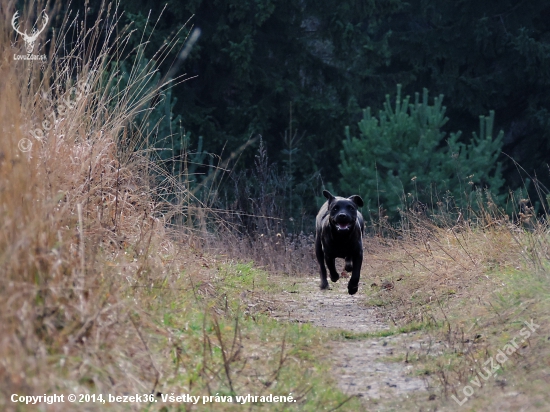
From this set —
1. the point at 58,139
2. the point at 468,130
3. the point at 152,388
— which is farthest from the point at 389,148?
the point at 152,388

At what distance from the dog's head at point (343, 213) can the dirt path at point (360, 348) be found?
833 millimetres

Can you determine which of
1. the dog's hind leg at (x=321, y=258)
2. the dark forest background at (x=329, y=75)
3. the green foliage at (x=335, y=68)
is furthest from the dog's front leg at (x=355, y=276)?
the green foliage at (x=335, y=68)

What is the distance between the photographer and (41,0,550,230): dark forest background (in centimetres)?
1984

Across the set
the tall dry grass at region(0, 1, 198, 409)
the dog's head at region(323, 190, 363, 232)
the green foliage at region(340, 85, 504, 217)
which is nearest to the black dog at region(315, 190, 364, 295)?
the dog's head at region(323, 190, 363, 232)

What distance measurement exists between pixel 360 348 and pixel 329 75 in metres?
16.9

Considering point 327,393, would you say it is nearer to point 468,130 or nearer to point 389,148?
point 389,148

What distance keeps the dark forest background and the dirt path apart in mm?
9146

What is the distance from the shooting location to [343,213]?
28.8 feet

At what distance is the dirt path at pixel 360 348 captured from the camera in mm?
4621

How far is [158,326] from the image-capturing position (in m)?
4.50

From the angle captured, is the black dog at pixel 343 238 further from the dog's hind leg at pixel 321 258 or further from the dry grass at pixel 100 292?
the dry grass at pixel 100 292

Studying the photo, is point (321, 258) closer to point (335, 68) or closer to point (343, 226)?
point (343, 226)

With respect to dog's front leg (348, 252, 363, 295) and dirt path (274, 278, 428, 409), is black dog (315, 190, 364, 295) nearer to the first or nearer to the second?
dog's front leg (348, 252, 363, 295)

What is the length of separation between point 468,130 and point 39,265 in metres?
21.5
